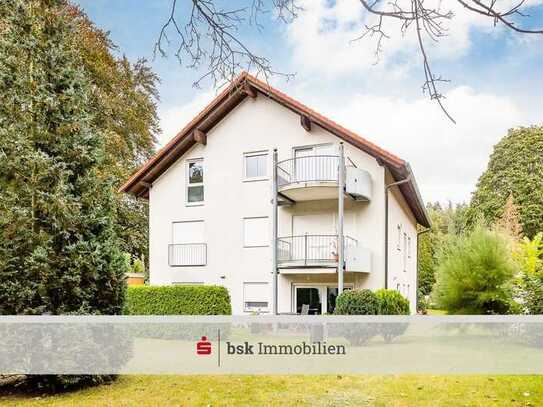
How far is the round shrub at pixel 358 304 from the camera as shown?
1250 centimetres

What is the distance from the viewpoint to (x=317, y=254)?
53.6ft

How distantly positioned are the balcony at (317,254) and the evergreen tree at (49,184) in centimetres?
843

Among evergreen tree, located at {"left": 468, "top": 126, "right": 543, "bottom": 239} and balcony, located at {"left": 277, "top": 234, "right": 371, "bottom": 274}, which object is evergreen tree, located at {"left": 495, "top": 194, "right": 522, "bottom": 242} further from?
balcony, located at {"left": 277, "top": 234, "right": 371, "bottom": 274}

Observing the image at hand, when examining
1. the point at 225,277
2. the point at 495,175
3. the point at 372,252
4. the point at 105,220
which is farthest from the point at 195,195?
the point at 495,175

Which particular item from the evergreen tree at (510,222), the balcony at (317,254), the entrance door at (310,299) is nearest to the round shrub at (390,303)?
the balcony at (317,254)

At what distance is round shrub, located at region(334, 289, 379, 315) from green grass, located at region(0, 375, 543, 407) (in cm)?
389

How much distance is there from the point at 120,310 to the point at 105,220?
1495mm

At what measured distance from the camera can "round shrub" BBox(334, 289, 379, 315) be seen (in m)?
12.5

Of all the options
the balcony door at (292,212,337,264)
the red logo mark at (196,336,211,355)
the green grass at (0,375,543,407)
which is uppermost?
the balcony door at (292,212,337,264)

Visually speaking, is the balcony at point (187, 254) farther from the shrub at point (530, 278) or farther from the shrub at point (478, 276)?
the shrub at point (530, 278)

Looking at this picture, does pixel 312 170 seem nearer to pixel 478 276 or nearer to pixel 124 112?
pixel 478 276

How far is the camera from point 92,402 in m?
7.28

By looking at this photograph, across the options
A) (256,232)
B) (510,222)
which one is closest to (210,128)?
(256,232)

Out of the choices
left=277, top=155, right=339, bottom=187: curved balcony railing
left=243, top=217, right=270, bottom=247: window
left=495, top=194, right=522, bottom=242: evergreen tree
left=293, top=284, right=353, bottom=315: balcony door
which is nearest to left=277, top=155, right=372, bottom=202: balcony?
left=277, top=155, right=339, bottom=187: curved balcony railing
